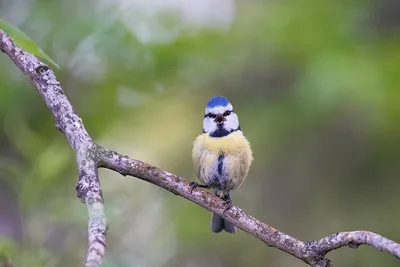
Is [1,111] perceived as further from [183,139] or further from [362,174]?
[362,174]

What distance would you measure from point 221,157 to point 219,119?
270 mm

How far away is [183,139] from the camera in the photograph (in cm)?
518

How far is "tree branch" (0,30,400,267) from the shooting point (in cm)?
148

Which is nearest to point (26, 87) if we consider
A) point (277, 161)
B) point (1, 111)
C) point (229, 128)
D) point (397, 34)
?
point (1, 111)

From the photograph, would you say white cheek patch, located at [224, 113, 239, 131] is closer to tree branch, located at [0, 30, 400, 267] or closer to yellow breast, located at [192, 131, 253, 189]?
yellow breast, located at [192, 131, 253, 189]

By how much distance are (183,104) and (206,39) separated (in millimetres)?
675

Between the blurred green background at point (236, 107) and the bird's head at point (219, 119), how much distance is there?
69 centimetres

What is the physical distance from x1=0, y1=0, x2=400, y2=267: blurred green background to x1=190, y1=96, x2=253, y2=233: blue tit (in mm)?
654

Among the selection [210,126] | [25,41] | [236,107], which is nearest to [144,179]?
[25,41]

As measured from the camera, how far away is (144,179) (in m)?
1.75

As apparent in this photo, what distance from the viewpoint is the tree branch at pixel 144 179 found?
1.48 m

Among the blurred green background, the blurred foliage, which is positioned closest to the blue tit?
the blurred green background

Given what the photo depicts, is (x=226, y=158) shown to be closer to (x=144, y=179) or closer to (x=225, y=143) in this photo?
(x=225, y=143)

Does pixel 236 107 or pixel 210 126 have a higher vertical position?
pixel 236 107
